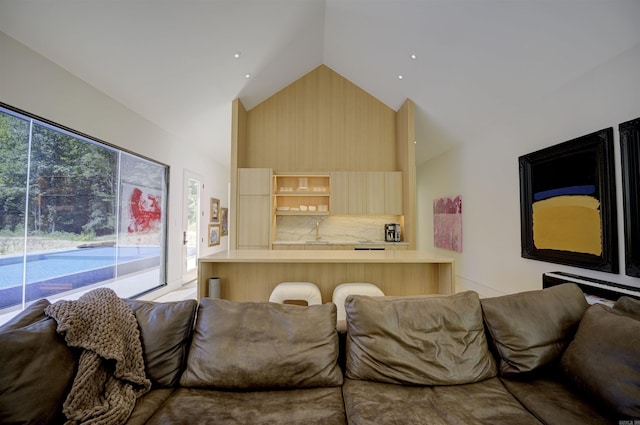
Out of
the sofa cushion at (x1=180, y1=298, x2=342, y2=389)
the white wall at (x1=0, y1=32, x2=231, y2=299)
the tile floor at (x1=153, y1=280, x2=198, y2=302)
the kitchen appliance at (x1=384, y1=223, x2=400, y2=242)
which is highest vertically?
the white wall at (x1=0, y1=32, x2=231, y2=299)

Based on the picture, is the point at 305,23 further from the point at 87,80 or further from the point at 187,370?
the point at 187,370

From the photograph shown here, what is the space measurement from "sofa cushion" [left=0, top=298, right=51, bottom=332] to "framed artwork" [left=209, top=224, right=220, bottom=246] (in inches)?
227

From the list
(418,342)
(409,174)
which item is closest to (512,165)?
(409,174)

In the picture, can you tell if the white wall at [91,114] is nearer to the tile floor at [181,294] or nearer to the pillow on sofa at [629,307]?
the tile floor at [181,294]

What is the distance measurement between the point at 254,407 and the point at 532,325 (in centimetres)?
150

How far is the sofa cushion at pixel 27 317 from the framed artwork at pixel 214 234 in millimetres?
5776

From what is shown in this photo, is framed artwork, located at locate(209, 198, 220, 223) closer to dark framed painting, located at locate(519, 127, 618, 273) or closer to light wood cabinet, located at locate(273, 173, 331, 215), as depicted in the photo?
light wood cabinet, located at locate(273, 173, 331, 215)

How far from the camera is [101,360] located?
46.4 inches

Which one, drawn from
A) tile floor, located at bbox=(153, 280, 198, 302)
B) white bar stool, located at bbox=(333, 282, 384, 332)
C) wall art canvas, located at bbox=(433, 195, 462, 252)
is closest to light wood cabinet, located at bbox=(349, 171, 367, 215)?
wall art canvas, located at bbox=(433, 195, 462, 252)

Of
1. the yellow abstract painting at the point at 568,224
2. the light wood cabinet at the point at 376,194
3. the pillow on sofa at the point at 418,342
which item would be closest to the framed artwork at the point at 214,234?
the light wood cabinet at the point at 376,194

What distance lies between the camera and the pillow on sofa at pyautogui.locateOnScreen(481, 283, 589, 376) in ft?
4.56

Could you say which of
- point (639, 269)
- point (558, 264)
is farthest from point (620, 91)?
point (558, 264)

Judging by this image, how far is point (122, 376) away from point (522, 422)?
1749mm

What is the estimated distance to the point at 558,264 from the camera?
302cm
